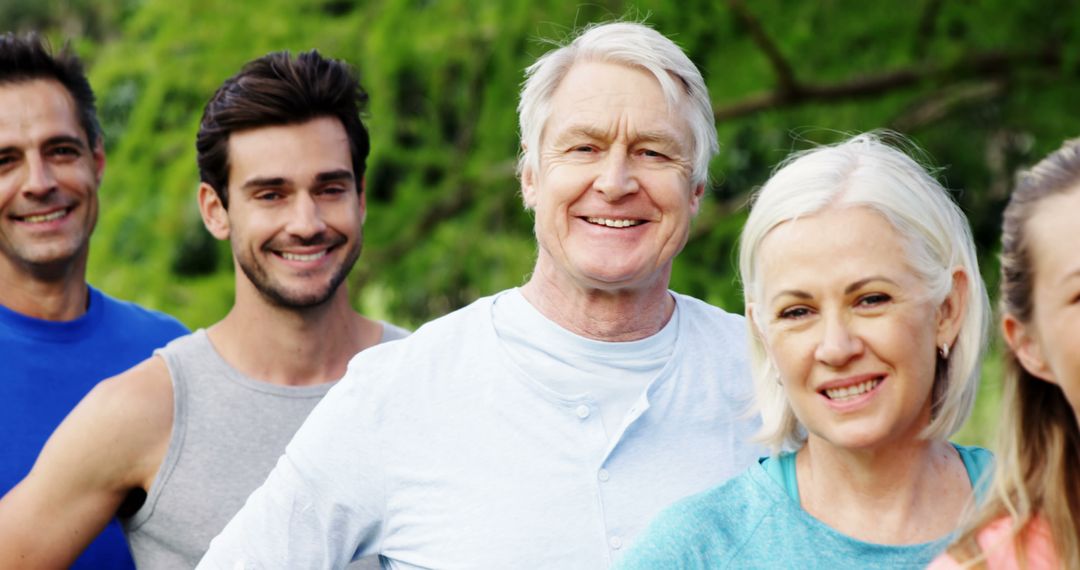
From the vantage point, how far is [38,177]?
155 inches

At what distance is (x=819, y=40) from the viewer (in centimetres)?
657

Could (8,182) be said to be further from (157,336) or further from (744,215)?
(744,215)

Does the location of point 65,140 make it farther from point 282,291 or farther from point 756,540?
point 756,540

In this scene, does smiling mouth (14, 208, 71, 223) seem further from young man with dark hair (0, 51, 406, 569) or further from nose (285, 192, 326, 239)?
nose (285, 192, 326, 239)

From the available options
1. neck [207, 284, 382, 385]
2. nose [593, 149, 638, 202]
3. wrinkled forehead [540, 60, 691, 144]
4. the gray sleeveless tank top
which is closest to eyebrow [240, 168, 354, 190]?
neck [207, 284, 382, 385]

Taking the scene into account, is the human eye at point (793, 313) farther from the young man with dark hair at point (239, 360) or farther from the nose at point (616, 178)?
the young man with dark hair at point (239, 360)

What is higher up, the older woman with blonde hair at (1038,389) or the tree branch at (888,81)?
the older woman with blonde hair at (1038,389)

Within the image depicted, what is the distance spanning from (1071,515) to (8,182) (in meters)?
2.83

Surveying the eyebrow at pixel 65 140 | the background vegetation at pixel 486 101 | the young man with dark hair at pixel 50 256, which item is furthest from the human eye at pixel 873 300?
the background vegetation at pixel 486 101

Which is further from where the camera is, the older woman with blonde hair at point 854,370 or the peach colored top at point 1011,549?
the older woman with blonde hair at point 854,370

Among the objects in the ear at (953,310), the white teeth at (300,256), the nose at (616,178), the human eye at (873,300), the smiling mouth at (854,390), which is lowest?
the white teeth at (300,256)

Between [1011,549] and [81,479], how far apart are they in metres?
1.96

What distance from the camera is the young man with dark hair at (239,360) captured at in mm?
3266

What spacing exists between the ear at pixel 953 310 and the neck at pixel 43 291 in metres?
2.36
